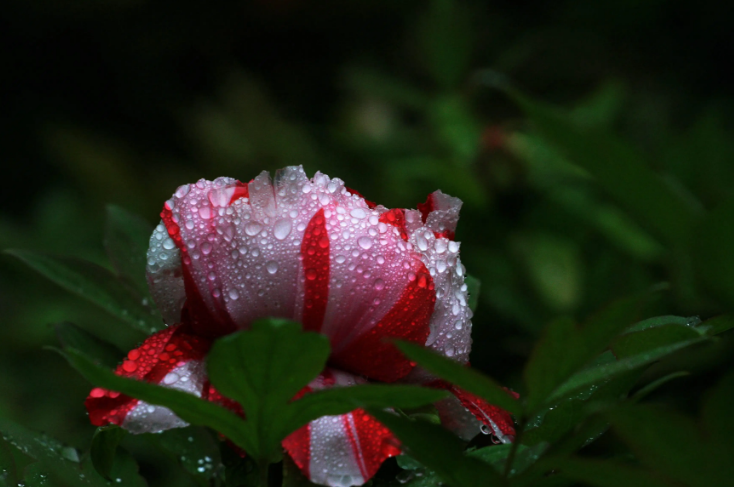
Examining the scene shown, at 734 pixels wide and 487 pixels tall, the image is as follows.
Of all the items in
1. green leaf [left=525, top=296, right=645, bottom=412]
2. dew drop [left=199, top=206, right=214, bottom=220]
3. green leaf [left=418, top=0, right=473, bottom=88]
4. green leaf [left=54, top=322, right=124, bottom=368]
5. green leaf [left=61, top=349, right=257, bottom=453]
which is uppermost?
green leaf [left=418, top=0, right=473, bottom=88]

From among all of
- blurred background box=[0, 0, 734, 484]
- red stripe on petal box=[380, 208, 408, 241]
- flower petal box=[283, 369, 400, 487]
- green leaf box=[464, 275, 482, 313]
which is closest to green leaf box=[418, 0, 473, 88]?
blurred background box=[0, 0, 734, 484]

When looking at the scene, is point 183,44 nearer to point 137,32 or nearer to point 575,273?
point 137,32

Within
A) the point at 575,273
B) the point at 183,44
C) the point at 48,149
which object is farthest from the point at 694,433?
the point at 183,44

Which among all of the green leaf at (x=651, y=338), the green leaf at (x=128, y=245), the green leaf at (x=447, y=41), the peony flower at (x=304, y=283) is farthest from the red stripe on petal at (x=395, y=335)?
the green leaf at (x=447, y=41)

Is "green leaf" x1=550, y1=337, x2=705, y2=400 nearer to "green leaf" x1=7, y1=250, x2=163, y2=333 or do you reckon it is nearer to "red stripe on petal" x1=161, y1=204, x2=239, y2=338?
"red stripe on petal" x1=161, y1=204, x2=239, y2=338

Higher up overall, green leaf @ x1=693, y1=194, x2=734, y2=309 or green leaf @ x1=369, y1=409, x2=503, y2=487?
green leaf @ x1=693, y1=194, x2=734, y2=309

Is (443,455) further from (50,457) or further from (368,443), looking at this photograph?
(50,457)

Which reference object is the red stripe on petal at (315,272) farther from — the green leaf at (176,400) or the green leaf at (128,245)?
the green leaf at (128,245)
